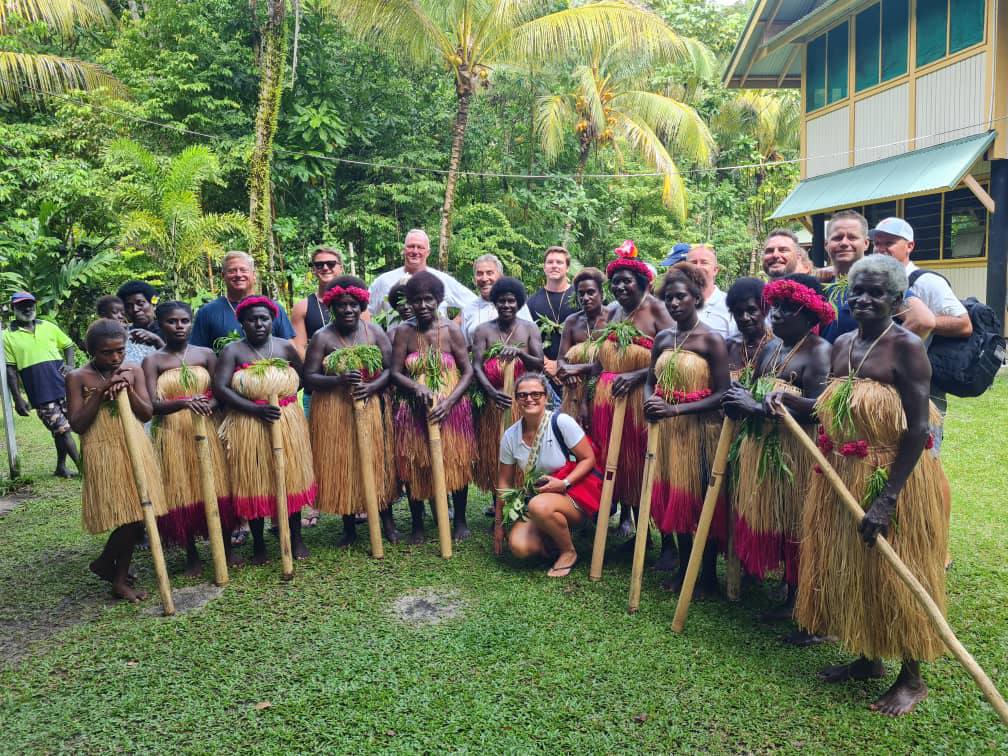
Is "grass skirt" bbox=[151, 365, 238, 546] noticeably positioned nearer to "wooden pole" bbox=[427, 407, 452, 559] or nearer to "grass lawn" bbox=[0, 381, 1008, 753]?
"grass lawn" bbox=[0, 381, 1008, 753]

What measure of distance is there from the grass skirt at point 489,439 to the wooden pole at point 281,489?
4.37 ft

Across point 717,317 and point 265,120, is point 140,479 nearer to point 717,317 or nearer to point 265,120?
point 717,317

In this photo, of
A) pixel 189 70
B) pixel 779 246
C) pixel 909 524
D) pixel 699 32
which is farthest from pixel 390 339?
pixel 699 32

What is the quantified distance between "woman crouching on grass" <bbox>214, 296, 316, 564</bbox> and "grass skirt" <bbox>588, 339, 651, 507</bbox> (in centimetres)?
189

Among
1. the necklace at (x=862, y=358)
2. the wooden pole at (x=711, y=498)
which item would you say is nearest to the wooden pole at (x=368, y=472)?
the wooden pole at (x=711, y=498)

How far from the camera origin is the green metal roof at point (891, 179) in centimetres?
963

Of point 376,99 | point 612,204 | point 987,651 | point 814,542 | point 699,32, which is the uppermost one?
point 699,32

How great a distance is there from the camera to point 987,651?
128 inches

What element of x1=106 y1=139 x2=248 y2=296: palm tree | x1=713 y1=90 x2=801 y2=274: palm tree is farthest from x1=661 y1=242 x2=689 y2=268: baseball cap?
x1=713 y1=90 x2=801 y2=274: palm tree

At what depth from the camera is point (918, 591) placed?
258cm

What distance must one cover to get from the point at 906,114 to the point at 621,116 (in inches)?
302

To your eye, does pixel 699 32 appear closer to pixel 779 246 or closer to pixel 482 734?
pixel 779 246

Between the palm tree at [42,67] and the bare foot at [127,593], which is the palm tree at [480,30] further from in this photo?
the bare foot at [127,593]

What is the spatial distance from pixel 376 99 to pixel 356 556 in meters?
14.5
